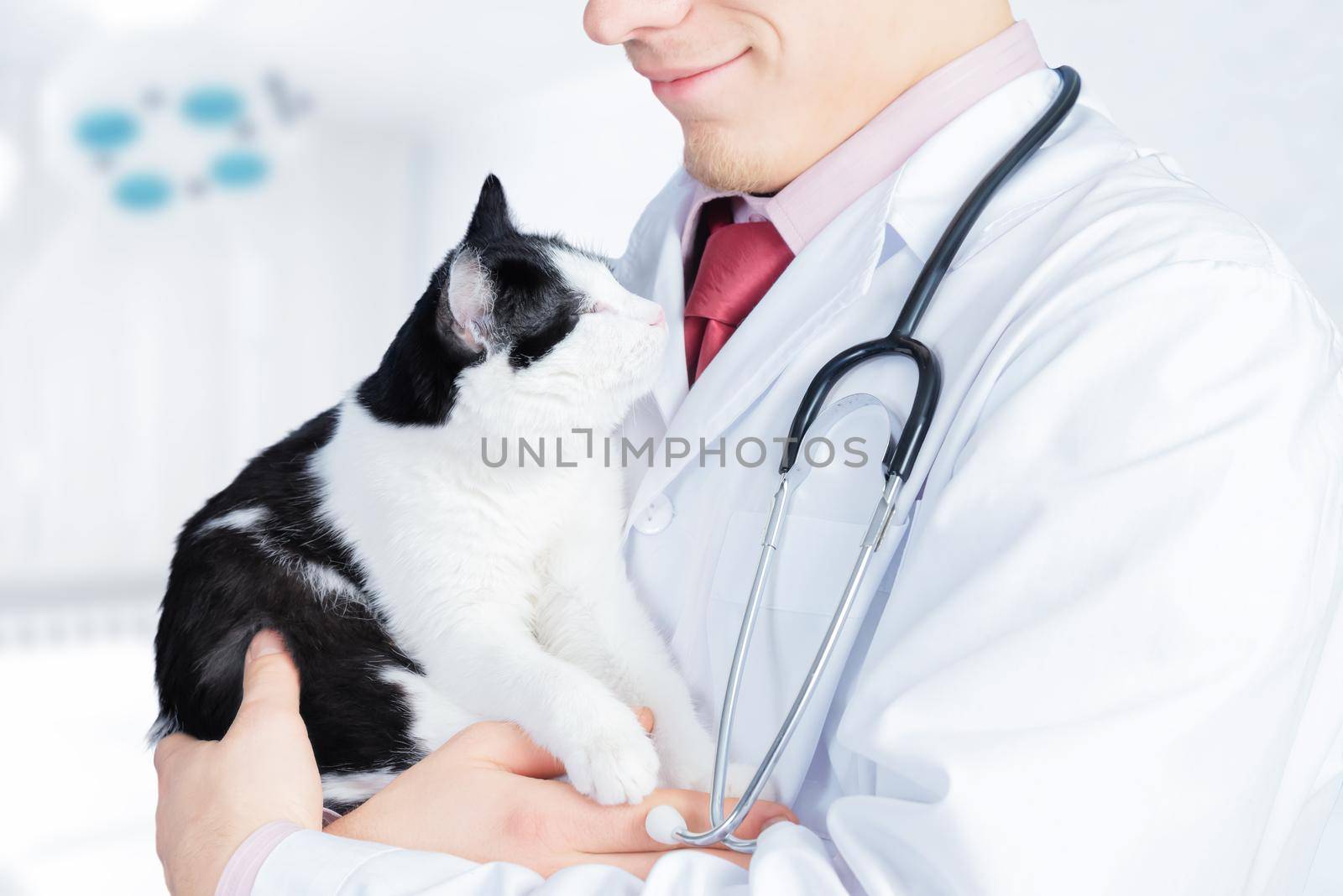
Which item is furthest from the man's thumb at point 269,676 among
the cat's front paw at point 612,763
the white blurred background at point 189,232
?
the white blurred background at point 189,232

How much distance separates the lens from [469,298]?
120 cm

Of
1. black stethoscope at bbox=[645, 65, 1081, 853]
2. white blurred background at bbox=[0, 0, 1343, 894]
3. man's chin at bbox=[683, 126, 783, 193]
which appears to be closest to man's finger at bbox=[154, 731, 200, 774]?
black stethoscope at bbox=[645, 65, 1081, 853]

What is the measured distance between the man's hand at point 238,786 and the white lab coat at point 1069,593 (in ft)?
0.32

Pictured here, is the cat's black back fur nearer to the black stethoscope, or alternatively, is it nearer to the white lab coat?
the white lab coat

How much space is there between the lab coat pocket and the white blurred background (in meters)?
2.35

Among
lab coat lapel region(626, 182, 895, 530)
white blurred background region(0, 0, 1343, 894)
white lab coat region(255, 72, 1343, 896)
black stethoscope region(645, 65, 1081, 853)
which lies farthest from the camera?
white blurred background region(0, 0, 1343, 894)

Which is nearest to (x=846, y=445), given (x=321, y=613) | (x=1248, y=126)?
(x=321, y=613)

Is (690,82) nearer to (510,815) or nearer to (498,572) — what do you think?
(498,572)

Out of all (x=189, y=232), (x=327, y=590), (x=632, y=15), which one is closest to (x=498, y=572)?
(x=327, y=590)

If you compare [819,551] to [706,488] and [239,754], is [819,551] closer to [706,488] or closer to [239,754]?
[706,488]

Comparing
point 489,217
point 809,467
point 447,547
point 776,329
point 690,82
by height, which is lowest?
point 447,547

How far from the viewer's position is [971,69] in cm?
116

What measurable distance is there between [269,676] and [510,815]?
14.8 inches

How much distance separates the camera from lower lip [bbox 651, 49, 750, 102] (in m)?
1.17
